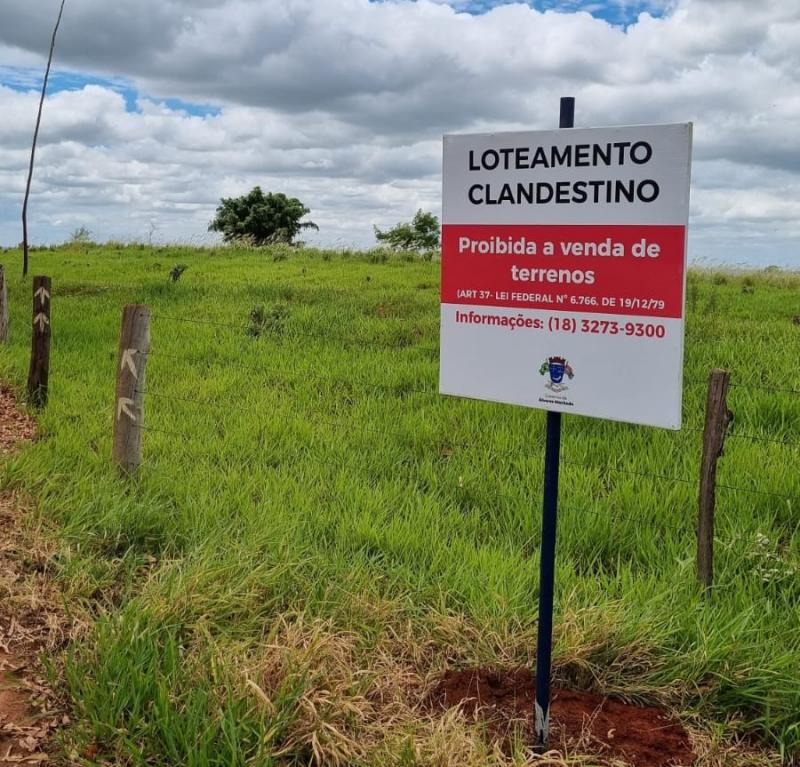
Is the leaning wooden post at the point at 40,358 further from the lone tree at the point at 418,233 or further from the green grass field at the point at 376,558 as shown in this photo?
the lone tree at the point at 418,233

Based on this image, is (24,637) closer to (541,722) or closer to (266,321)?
(541,722)

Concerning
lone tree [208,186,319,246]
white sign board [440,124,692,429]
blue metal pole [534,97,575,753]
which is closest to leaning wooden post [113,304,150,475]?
white sign board [440,124,692,429]

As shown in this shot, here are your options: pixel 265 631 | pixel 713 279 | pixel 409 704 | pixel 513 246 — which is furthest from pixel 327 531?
pixel 713 279

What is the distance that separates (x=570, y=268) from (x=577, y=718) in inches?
67.8

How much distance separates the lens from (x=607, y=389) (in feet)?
9.38

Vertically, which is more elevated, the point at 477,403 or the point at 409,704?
the point at 477,403

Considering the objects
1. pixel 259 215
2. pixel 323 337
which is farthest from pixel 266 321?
pixel 259 215

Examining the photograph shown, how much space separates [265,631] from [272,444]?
9.53 ft

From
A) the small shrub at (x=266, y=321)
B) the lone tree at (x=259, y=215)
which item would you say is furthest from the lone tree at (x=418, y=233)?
the small shrub at (x=266, y=321)

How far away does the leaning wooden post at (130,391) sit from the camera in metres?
5.55

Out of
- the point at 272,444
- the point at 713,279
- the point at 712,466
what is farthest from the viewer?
the point at 713,279

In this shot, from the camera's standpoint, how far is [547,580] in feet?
10.2

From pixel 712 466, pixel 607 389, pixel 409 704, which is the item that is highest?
pixel 607 389

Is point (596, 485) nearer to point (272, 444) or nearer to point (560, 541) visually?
point (560, 541)
